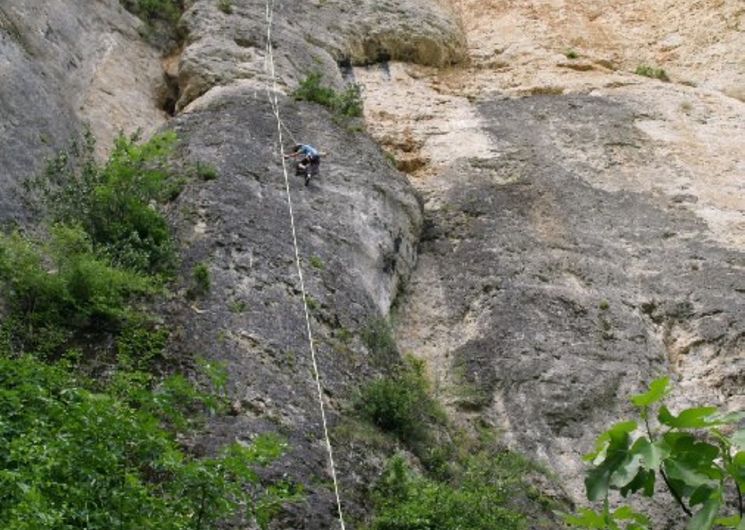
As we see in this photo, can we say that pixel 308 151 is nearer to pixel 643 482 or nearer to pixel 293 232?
pixel 293 232

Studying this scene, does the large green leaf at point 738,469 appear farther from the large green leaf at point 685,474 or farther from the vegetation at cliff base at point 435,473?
the vegetation at cliff base at point 435,473

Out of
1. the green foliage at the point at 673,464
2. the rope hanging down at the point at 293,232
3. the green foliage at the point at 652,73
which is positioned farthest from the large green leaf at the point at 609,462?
the green foliage at the point at 652,73

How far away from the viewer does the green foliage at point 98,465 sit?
5.54 m

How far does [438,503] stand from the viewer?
9.27m

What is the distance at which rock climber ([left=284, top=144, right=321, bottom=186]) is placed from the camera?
13.4m

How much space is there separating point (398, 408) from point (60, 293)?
10.9 feet

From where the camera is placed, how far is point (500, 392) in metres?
12.1

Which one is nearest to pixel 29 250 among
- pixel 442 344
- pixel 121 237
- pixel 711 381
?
pixel 121 237

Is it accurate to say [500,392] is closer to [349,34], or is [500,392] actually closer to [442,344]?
[442,344]

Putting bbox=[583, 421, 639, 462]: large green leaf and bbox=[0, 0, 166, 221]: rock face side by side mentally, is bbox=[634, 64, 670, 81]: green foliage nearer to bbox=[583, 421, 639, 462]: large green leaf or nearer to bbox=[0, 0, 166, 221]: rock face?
bbox=[0, 0, 166, 221]: rock face

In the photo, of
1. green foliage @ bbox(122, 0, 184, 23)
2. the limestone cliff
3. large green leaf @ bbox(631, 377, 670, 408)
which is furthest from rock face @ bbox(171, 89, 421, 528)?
large green leaf @ bbox(631, 377, 670, 408)

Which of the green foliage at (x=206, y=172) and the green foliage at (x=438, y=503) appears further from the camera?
the green foliage at (x=206, y=172)

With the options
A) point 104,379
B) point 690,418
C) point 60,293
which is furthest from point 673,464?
point 60,293

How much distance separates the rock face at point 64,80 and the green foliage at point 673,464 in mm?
9311
